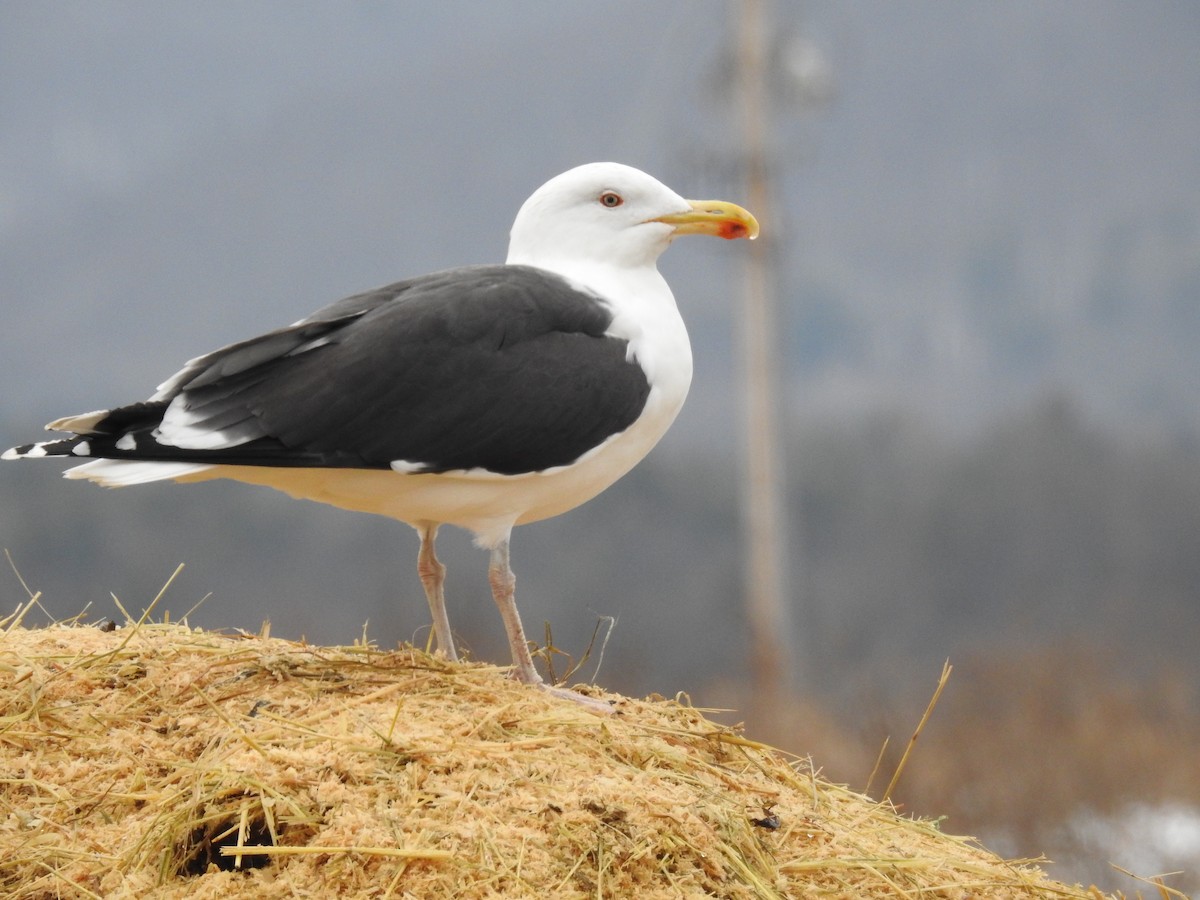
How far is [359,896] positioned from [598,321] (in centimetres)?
176

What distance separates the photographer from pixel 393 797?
2791mm

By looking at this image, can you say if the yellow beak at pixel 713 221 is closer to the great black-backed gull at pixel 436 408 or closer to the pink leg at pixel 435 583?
the great black-backed gull at pixel 436 408

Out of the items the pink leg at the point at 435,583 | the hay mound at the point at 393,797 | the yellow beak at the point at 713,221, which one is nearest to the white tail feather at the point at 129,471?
the hay mound at the point at 393,797

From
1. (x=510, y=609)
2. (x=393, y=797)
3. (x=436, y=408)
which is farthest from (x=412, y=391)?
(x=393, y=797)

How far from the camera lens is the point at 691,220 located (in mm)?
4145

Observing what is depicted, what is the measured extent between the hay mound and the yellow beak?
1442 mm

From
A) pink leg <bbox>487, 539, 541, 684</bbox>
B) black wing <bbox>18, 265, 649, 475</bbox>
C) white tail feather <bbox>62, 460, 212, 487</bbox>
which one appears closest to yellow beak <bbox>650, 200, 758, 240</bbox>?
black wing <bbox>18, 265, 649, 475</bbox>

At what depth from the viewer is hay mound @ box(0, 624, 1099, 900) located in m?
2.65

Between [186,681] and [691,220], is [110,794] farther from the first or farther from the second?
[691,220]

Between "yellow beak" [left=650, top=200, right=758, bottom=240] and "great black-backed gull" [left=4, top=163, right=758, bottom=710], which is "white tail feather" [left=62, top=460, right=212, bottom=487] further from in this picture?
"yellow beak" [left=650, top=200, right=758, bottom=240]

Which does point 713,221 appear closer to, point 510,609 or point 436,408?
point 436,408

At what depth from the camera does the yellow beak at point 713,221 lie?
414cm

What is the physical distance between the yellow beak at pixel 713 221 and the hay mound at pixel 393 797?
1.44 m

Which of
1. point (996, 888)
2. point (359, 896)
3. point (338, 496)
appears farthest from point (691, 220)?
point (359, 896)
